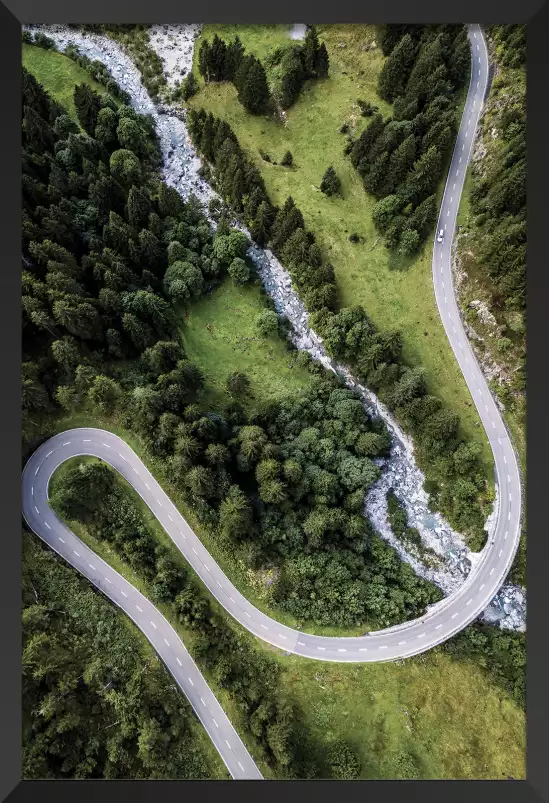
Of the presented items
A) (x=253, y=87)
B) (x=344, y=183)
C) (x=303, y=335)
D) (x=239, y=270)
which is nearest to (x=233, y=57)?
(x=253, y=87)

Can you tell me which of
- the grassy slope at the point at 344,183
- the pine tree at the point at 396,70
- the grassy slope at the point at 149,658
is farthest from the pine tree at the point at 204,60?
the grassy slope at the point at 149,658

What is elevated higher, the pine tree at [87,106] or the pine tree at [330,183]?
the pine tree at [87,106]

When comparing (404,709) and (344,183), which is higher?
(344,183)

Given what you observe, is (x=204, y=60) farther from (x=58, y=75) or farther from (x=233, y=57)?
(x=58, y=75)

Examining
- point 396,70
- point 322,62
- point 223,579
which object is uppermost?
point 322,62

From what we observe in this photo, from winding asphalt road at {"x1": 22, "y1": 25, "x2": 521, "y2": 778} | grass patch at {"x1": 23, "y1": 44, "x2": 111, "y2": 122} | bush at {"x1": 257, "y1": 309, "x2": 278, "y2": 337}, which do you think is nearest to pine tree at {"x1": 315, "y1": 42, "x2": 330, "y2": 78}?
winding asphalt road at {"x1": 22, "y1": 25, "x2": 521, "y2": 778}

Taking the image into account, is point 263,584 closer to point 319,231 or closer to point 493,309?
point 493,309
